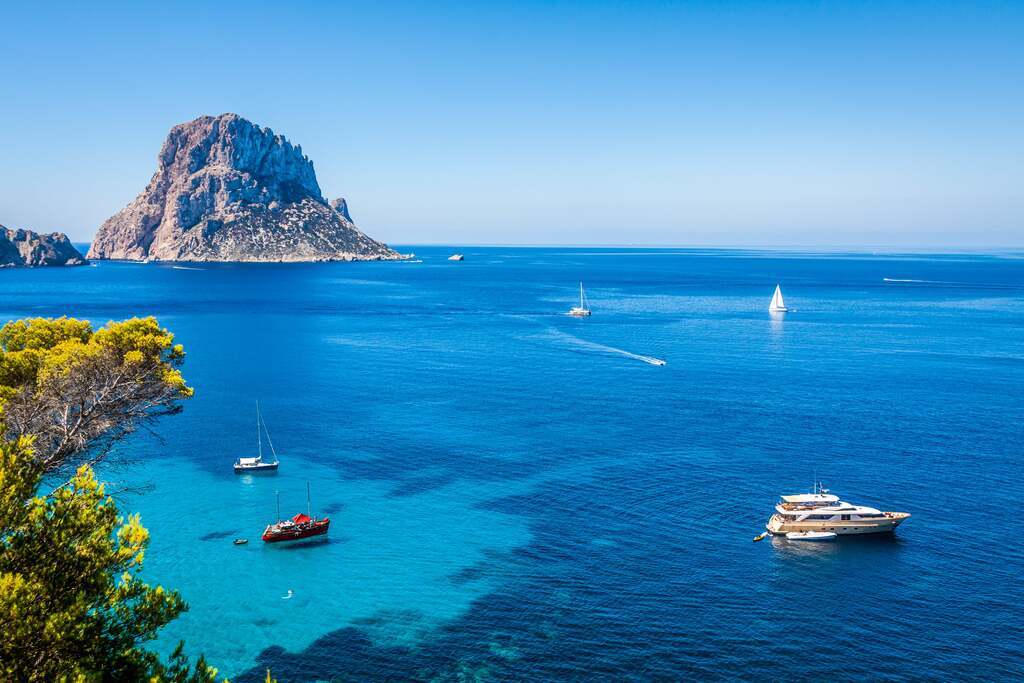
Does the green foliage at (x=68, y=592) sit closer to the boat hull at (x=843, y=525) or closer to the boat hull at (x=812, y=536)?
the boat hull at (x=843, y=525)

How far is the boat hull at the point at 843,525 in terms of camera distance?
5841 centimetres

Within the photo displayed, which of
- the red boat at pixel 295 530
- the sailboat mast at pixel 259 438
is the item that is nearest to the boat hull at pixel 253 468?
the sailboat mast at pixel 259 438

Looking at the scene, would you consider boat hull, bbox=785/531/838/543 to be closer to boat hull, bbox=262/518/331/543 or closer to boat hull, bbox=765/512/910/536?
boat hull, bbox=765/512/910/536

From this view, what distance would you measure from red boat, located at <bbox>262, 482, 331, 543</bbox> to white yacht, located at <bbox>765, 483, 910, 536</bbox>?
37.5 m

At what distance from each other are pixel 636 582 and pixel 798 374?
79.3m

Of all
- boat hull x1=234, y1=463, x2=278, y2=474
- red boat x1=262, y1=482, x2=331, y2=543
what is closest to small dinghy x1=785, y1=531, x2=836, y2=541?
red boat x1=262, y1=482, x2=331, y2=543

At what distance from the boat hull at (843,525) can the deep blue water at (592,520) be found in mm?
1160

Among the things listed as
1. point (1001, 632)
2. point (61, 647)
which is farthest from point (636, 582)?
point (61, 647)

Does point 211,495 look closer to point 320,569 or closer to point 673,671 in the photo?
point 320,569

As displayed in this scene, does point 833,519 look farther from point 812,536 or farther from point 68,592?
point 68,592

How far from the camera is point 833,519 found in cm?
5903

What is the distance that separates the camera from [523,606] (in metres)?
47.6

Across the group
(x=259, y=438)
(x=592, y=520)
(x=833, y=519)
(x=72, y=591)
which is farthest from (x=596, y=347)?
(x=72, y=591)

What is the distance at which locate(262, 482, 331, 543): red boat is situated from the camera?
57.9 metres
